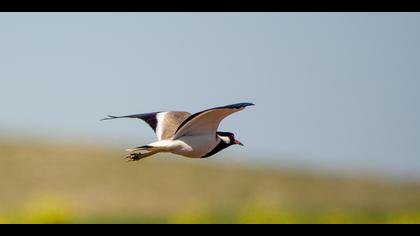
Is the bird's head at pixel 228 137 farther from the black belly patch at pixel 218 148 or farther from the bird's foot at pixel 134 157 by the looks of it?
the bird's foot at pixel 134 157

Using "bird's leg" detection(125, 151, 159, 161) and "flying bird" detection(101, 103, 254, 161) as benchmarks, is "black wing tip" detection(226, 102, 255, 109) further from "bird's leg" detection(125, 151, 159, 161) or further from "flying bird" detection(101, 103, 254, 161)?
"bird's leg" detection(125, 151, 159, 161)

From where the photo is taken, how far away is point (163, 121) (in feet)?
21.2

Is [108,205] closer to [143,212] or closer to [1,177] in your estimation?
[143,212]

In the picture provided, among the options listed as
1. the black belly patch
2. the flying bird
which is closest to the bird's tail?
the flying bird

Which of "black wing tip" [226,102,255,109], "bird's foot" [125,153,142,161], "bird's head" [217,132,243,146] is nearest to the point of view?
"black wing tip" [226,102,255,109]

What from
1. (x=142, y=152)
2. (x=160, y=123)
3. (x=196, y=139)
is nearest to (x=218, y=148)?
(x=196, y=139)

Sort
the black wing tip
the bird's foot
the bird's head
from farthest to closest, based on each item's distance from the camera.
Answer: the bird's head < the bird's foot < the black wing tip

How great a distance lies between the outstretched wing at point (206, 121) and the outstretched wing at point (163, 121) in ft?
1.89

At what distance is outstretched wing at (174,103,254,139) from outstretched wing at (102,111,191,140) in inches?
22.7

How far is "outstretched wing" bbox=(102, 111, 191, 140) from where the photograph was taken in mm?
6214
